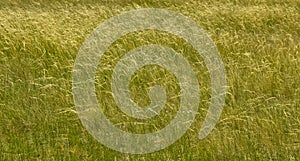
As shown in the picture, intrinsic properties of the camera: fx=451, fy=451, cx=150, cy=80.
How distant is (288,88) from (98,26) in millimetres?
3418

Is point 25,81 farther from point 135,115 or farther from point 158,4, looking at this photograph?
point 158,4

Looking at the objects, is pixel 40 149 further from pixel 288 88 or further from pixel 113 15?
pixel 113 15

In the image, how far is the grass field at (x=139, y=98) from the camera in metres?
4.36

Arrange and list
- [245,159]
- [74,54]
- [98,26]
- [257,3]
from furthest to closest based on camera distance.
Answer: [257,3] < [98,26] < [74,54] < [245,159]

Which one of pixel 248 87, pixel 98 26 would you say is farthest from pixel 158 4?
pixel 248 87

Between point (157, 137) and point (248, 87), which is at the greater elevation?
point (248, 87)

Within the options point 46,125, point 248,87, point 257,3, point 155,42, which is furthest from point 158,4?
point 46,125

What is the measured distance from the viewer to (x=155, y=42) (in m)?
6.46

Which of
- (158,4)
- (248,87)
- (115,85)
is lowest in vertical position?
(158,4)

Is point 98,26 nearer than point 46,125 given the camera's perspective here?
No

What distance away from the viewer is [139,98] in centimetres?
502

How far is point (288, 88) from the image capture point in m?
5.23

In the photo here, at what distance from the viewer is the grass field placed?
4.36m

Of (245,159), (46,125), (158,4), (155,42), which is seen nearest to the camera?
(245,159)
